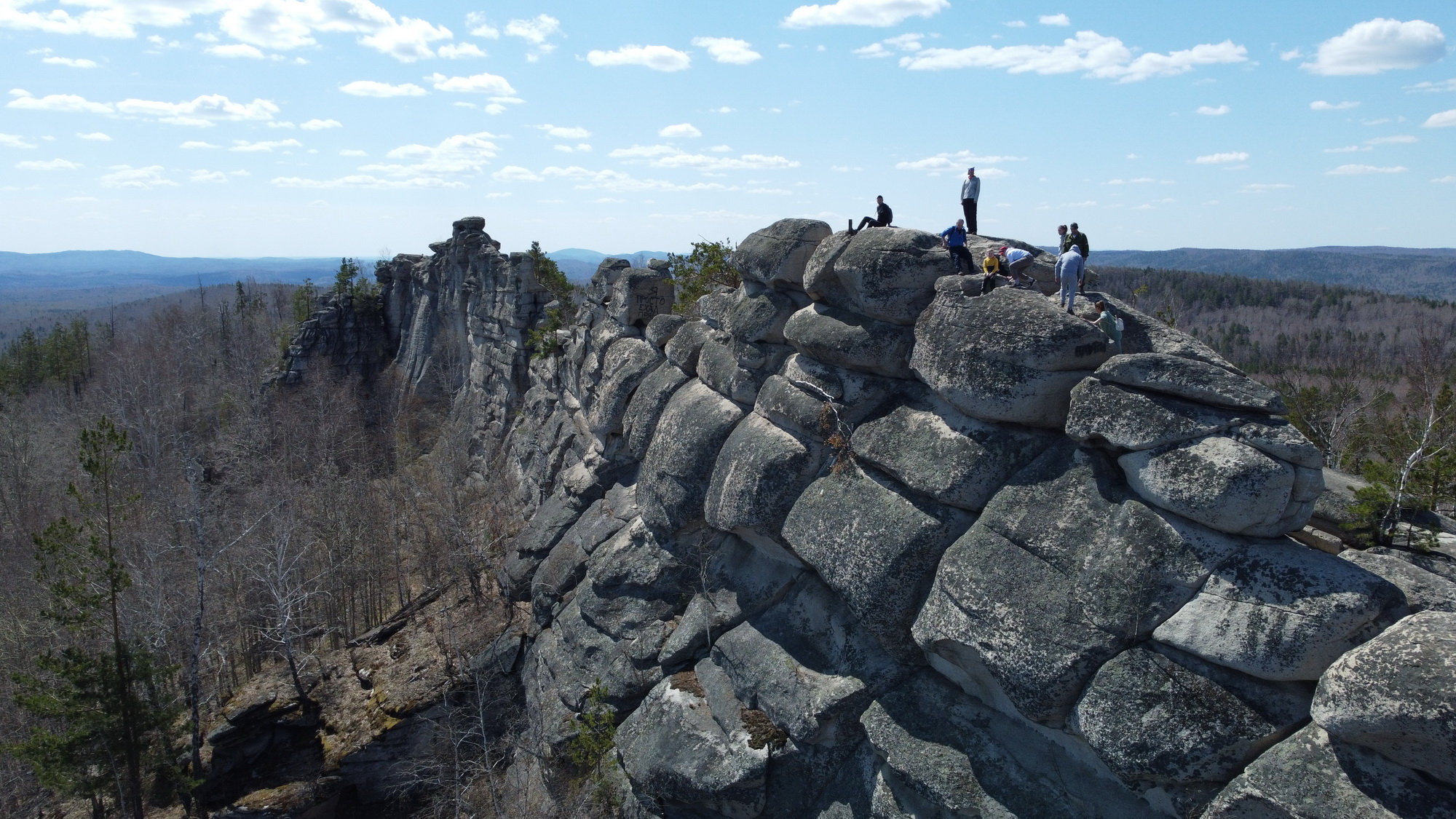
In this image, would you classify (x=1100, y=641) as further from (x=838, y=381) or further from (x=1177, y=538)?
(x=838, y=381)

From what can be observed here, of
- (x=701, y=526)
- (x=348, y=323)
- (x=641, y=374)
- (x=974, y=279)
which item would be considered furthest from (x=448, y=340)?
(x=974, y=279)

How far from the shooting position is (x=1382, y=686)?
9570 millimetres

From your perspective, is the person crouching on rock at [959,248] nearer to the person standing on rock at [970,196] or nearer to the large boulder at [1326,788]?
the person standing on rock at [970,196]

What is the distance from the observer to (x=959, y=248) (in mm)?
15953

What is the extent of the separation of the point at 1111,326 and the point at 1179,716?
6.36 meters

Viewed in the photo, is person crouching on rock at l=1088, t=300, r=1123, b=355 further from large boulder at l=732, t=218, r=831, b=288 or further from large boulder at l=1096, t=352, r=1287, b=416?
large boulder at l=732, t=218, r=831, b=288

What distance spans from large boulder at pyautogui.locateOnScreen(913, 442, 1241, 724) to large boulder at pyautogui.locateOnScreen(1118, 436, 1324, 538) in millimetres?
384

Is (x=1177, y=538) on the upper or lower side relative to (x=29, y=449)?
upper

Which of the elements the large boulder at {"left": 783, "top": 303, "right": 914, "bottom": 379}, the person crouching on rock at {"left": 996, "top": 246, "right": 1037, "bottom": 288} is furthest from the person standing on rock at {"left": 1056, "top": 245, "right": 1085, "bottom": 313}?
the large boulder at {"left": 783, "top": 303, "right": 914, "bottom": 379}

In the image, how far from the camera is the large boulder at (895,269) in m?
16.5

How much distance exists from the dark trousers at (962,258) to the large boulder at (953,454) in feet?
9.81

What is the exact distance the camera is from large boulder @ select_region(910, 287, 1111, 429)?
13625 mm

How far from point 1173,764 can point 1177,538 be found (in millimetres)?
3196

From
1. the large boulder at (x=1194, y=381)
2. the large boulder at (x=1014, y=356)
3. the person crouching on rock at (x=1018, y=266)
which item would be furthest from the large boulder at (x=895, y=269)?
the large boulder at (x=1194, y=381)
